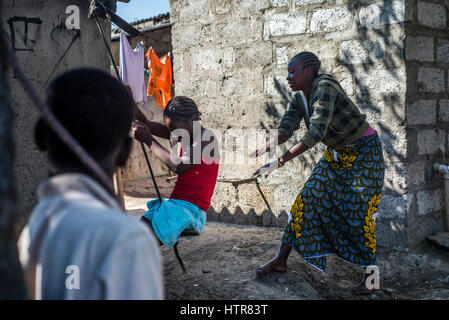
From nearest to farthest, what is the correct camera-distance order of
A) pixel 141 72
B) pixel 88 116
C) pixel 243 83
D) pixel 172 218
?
pixel 88 116, pixel 172 218, pixel 243 83, pixel 141 72

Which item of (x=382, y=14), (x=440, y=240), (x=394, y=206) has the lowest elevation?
(x=440, y=240)

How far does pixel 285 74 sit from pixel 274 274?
2211mm

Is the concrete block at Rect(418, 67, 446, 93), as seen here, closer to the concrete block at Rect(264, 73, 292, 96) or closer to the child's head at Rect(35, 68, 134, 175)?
the concrete block at Rect(264, 73, 292, 96)

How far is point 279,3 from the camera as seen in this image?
4539mm

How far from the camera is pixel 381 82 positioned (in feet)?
12.9

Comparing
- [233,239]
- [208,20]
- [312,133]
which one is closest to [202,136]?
[312,133]

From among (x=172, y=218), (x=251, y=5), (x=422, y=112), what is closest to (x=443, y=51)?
(x=422, y=112)

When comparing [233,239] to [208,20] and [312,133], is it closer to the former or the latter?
[312,133]

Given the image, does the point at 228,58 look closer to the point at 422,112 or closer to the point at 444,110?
the point at 422,112

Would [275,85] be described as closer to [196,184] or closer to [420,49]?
[420,49]

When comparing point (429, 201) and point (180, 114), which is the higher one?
point (180, 114)

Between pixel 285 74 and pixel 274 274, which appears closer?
pixel 274 274

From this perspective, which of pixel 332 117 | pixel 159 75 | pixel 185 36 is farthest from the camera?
pixel 159 75

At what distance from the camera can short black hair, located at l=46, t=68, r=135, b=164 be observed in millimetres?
931
